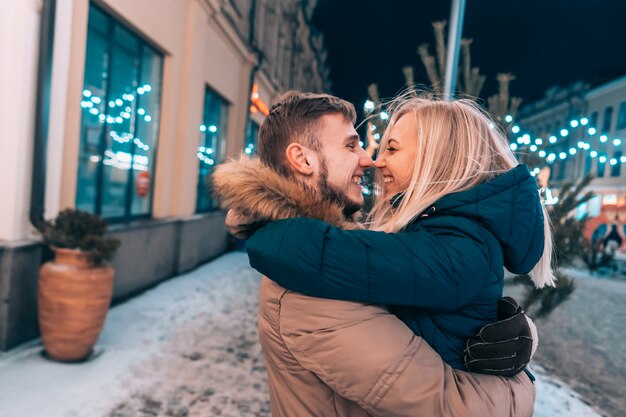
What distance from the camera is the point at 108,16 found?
19.0ft

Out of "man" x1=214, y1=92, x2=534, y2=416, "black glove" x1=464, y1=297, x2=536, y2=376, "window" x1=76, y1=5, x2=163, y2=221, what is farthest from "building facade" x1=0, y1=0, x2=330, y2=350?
"black glove" x1=464, y1=297, x2=536, y2=376

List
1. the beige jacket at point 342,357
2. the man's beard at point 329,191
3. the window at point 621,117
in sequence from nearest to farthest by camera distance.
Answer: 1. the beige jacket at point 342,357
2. the man's beard at point 329,191
3. the window at point 621,117

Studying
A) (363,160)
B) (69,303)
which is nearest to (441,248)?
(363,160)

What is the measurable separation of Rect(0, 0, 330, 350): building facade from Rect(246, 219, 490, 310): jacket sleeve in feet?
1.45

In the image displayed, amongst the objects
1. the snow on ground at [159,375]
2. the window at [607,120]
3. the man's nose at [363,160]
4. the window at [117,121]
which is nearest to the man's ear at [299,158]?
the man's nose at [363,160]

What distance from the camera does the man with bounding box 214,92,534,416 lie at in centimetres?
111

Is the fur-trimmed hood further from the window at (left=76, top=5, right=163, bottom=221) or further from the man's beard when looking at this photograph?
the window at (left=76, top=5, right=163, bottom=221)

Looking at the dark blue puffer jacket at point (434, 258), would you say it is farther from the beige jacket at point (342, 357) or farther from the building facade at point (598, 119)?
the building facade at point (598, 119)

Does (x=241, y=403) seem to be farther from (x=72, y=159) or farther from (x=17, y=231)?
(x=72, y=159)

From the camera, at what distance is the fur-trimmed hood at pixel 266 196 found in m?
1.29

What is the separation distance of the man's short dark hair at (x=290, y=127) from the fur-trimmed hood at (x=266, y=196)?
135 millimetres

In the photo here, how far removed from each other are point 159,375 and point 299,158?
3.29 metres

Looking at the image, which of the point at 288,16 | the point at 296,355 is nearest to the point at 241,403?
the point at 296,355

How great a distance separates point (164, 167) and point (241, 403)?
4961 mm
